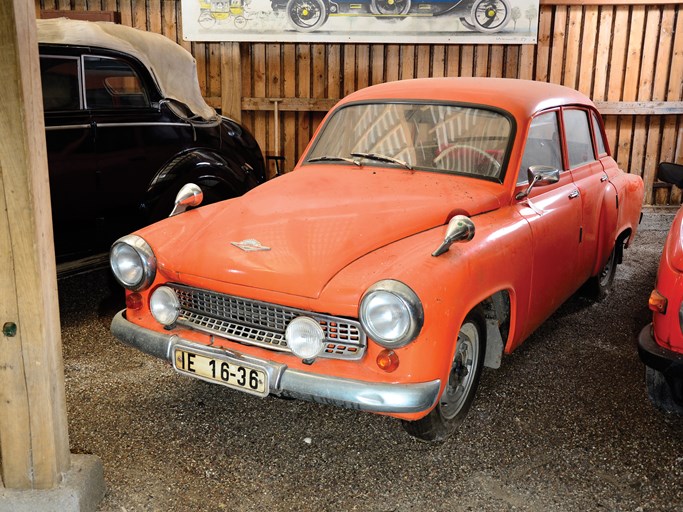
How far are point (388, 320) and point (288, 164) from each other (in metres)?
6.55

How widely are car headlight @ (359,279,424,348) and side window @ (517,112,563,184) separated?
1452mm

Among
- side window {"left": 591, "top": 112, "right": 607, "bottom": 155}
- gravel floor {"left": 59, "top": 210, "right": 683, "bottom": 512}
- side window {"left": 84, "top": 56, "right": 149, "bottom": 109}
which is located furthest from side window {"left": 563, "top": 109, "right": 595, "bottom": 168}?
side window {"left": 84, "top": 56, "right": 149, "bottom": 109}

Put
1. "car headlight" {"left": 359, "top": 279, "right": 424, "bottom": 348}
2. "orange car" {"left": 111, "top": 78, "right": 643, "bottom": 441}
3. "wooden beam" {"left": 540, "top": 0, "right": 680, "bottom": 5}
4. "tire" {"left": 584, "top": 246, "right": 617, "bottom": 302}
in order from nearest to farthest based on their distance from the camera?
1. "car headlight" {"left": 359, "top": 279, "right": 424, "bottom": 348}
2. "orange car" {"left": 111, "top": 78, "right": 643, "bottom": 441}
3. "tire" {"left": 584, "top": 246, "right": 617, "bottom": 302}
4. "wooden beam" {"left": 540, "top": 0, "right": 680, "bottom": 5}

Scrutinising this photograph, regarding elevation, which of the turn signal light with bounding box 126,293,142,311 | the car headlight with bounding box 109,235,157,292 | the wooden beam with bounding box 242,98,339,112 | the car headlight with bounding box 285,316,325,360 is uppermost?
the wooden beam with bounding box 242,98,339,112

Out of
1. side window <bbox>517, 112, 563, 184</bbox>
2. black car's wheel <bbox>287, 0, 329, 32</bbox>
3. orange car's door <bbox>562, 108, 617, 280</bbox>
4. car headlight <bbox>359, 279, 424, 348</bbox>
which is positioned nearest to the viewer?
car headlight <bbox>359, 279, 424, 348</bbox>

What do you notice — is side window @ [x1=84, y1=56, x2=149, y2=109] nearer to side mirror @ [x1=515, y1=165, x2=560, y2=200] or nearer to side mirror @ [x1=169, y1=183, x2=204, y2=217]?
side mirror @ [x1=169, y1=183, x2=204, y2=217]

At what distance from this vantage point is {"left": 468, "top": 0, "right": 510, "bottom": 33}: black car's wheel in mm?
8016

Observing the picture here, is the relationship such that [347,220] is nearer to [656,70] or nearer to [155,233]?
[155,233]

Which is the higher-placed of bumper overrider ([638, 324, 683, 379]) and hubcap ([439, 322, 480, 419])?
bumper overrider ([638, 324, 683, 379])

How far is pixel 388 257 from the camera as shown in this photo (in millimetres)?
2799

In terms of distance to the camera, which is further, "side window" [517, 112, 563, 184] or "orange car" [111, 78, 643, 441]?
"side window" [517, 112, 563, 184]

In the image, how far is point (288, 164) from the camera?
29.0 feet

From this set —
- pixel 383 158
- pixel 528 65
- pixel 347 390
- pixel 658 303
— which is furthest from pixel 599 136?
pixel 528 65

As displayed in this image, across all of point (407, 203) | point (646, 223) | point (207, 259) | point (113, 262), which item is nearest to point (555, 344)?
point (407, 203)
